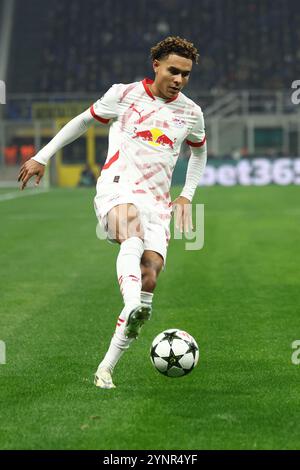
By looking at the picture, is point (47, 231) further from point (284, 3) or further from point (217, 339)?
point (284, 3)

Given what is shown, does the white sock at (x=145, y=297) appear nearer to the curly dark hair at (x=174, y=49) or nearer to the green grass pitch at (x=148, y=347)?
the green grass pitch at (x=148, y=347)

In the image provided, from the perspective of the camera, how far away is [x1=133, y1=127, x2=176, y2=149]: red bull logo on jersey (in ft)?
24.9

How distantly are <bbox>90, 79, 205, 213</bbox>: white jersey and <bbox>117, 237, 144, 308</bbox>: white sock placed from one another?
1.57ft

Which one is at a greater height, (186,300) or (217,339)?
(186,300)

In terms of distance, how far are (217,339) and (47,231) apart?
44.1ft

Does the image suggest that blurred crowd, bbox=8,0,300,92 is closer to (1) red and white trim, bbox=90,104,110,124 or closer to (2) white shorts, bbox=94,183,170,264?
(1) red and white trim, bbox=90,104,110,124

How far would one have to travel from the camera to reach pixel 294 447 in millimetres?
5520

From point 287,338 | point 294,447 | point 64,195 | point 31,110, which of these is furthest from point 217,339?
point 31,110

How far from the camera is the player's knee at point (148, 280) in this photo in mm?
7246

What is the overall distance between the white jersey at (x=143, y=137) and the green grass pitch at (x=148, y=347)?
1474mm

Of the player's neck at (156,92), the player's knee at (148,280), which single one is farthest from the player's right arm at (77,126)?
the player's knee at (148,280)
